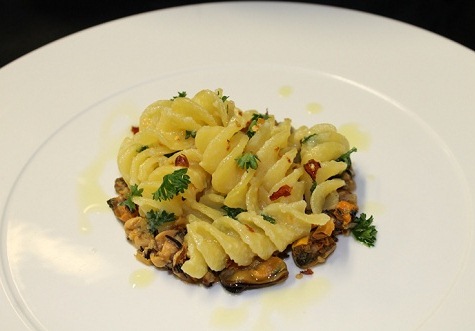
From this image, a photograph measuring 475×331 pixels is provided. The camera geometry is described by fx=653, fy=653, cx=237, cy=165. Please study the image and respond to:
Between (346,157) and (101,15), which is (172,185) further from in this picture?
(101,15)

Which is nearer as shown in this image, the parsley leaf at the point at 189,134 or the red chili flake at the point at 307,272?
the red chili flake at the point at 307,272

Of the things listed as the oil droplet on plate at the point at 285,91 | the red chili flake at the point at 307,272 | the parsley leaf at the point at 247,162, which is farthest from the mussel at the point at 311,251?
the oil droplet on plate at the point at 285,91

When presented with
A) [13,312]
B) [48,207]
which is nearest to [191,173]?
[48,207]


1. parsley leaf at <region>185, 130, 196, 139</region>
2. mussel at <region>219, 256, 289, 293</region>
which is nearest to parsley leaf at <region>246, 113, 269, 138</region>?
parsley leaf at <region>185, 130, 196, 139</region>

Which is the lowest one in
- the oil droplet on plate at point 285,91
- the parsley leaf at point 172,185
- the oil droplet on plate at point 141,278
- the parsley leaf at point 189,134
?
the oil droplet on plate at point 141,278

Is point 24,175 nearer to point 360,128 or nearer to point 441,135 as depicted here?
point 360,128

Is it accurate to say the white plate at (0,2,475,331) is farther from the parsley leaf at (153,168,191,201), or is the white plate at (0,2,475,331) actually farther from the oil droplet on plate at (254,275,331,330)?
the parsley leaf at (153,168,191,201)

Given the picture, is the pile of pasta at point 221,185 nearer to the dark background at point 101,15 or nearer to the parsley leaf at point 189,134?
the parsley leaf at point 189,134
